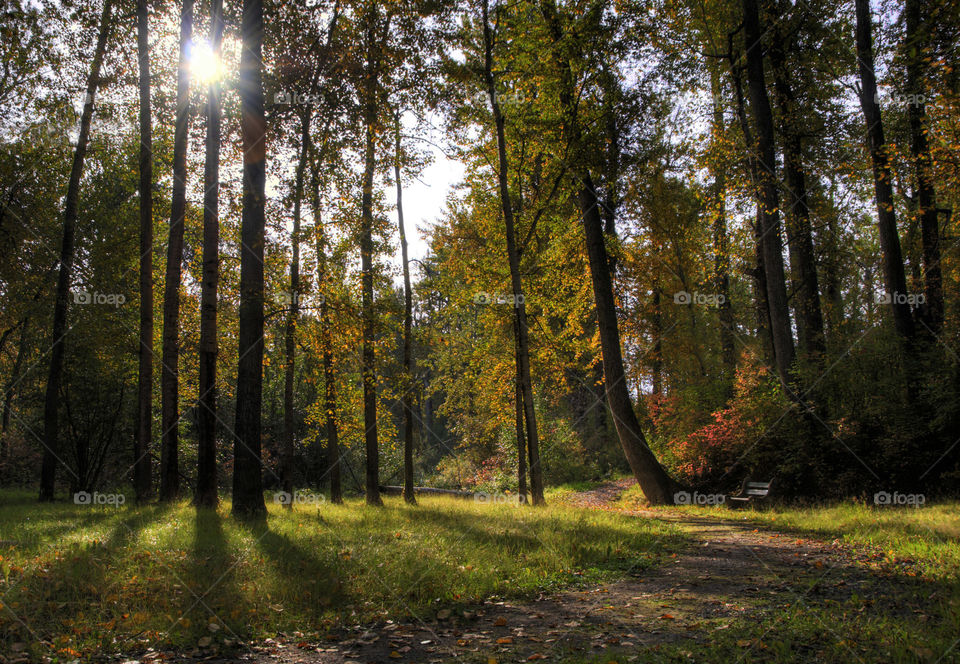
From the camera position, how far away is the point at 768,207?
50.3 ft

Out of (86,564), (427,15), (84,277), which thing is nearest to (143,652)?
(86,564)

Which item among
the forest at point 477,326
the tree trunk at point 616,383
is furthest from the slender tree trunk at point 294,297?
the tree trunk at point 616,383

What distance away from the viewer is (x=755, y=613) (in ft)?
16.5

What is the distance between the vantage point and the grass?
472cm

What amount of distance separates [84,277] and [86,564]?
16.6 m

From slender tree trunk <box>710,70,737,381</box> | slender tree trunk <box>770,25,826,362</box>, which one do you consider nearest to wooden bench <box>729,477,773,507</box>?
slender tree trunk <box>770,25,826,362</box>

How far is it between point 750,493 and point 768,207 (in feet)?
25.1

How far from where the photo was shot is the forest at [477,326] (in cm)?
533

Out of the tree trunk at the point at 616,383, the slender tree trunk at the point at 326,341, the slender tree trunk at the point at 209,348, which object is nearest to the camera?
the slender tree trunk at the point at 209,348

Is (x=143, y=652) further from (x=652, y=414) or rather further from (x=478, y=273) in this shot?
(x=652, y=414)

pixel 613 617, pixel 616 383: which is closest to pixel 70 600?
pixel 613 617

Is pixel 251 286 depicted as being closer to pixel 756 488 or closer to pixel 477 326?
pixel 477 326

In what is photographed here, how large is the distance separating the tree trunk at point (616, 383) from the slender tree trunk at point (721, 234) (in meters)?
3.26

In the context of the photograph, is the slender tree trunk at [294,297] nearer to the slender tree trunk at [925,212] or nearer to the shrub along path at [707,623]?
the shrub along path at [707,623]
